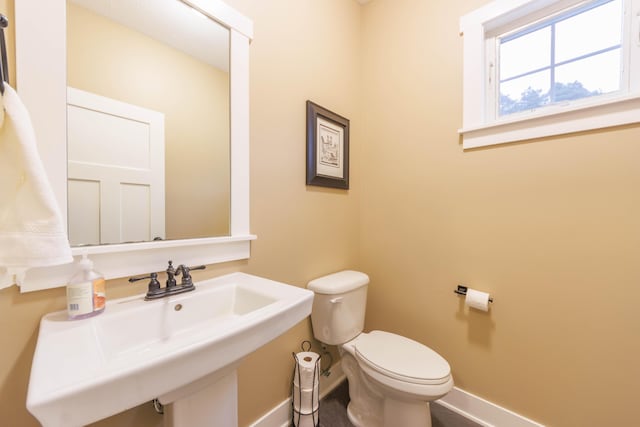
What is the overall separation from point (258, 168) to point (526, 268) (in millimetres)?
1407

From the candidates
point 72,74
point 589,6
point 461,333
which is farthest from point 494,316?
point 72,74

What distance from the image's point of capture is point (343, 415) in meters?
1.38

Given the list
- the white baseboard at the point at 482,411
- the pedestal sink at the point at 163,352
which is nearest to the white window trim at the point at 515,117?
the pedestal sink at the point at 163,352

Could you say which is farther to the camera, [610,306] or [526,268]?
[526,268]

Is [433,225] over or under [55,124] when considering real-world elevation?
under

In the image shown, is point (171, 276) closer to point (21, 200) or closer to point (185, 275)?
point (185, 275)

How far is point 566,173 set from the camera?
3.69 feet

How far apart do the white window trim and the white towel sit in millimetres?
1674

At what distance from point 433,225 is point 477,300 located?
0.45m

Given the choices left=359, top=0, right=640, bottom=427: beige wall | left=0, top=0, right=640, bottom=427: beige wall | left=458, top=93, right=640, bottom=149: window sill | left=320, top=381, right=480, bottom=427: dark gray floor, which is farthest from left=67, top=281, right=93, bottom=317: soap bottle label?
left=458, top=93, right=640, bottom=149: window sill

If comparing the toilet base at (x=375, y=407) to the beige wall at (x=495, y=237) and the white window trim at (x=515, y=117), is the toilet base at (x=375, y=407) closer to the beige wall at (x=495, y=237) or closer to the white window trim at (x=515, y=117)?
the beige wall at (x=495, y=237)

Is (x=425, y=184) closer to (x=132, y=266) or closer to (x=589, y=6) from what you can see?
(x=589, y=6)

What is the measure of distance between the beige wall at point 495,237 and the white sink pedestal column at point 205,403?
1165 mm

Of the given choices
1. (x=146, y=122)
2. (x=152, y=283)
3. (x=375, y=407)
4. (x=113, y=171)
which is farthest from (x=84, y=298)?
(x=375, y=407)
